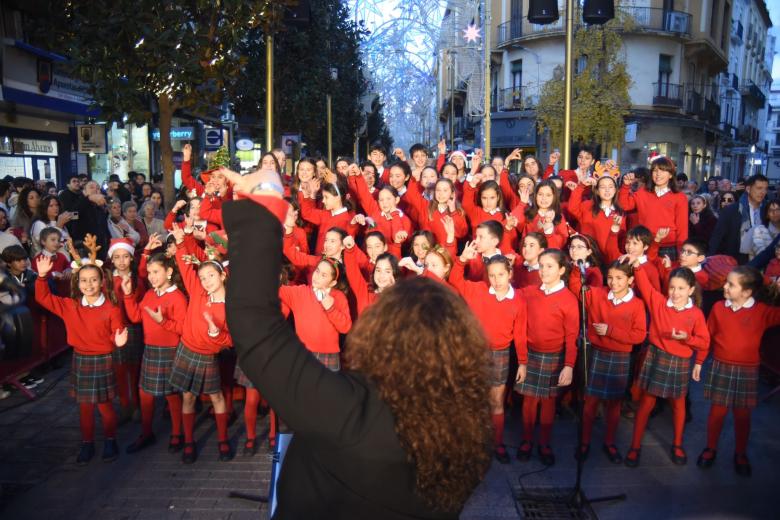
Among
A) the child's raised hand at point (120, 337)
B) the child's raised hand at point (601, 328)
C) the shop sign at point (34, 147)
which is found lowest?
the child's raised hand at point (120, 337)

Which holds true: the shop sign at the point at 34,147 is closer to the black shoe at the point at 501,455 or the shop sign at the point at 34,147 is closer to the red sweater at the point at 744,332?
the black shoe at the point at 501,455

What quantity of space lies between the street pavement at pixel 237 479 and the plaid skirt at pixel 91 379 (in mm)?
486

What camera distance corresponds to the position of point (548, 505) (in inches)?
159

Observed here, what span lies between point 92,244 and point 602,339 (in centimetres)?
398

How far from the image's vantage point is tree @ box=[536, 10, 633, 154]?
68.0ft

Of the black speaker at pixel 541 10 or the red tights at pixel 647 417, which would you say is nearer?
the red tights at pixel 647 417

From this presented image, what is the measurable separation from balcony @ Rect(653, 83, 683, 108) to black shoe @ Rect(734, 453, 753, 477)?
25059 mm

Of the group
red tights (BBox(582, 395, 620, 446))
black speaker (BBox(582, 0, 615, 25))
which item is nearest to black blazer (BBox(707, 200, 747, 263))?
black speaker (BBox(582, 0, 615, 25))

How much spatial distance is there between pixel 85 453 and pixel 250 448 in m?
1.20

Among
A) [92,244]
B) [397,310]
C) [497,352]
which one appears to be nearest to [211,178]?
[92,244]

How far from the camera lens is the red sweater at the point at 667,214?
6688 millimetres

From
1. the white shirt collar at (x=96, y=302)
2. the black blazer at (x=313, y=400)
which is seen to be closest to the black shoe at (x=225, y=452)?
the white shirt collar at (x=96, y=302)

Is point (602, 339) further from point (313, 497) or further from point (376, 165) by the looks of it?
point (376, 165)

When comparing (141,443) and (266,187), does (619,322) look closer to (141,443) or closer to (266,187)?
(141,443)
